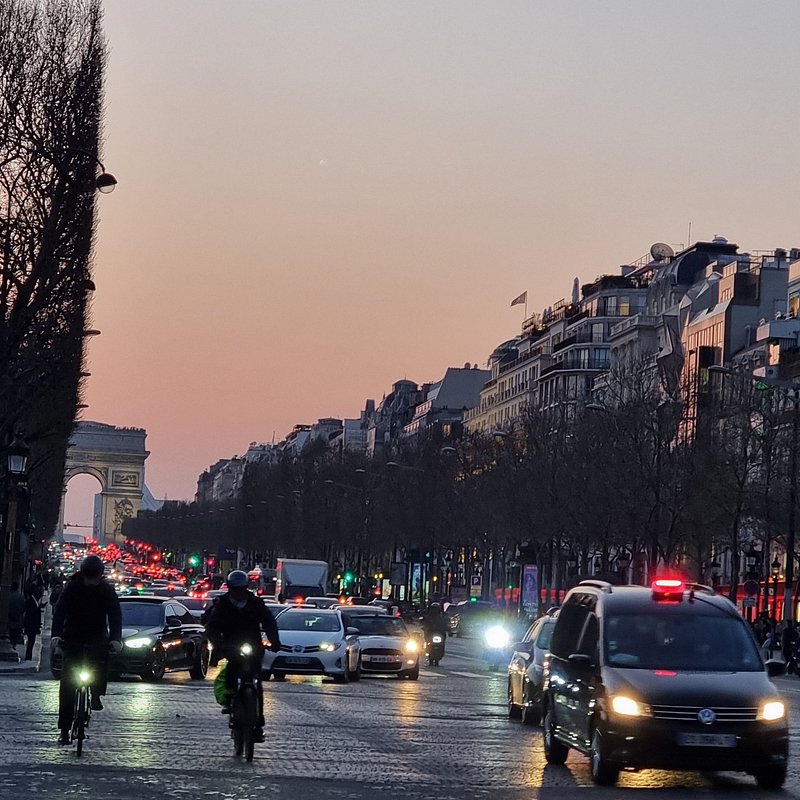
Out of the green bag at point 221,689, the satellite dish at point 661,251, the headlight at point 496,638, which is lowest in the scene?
the green bag at point 221,689

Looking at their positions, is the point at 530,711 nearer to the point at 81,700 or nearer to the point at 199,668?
the point at 81,700

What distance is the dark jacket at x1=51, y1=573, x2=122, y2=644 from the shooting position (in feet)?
59.2

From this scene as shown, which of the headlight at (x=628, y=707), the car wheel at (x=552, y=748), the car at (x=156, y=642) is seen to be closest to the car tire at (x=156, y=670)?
the car at (x=156, y=642)

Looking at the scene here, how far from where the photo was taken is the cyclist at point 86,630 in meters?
17.9

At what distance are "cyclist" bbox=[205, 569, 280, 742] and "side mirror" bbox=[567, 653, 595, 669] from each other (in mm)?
2626

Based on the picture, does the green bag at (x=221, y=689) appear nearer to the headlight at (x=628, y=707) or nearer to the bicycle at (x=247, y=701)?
the bicycle at (x=247, y=701)

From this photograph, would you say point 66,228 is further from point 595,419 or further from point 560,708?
point 595,419

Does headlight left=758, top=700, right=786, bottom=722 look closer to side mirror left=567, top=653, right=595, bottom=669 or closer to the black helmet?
side mirror left=567, top=653, right=595, bottom=669

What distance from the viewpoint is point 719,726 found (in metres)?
16.6

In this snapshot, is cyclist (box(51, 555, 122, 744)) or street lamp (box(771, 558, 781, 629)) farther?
street lamp (box(771, 558, 781, 629))

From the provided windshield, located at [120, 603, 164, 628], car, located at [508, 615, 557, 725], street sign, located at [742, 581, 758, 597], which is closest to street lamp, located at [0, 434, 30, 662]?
windshield, located at [120, 603, 164, 628]

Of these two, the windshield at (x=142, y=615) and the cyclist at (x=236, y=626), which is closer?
the cyclist at (x=236, y=626)

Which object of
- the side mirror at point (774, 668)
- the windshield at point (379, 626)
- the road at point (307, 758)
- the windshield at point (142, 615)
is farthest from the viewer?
the windshield at point (379, 626)

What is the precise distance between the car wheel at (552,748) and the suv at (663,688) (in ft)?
0.04
